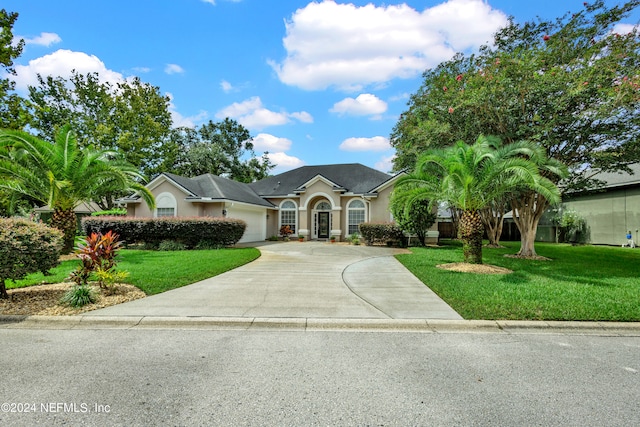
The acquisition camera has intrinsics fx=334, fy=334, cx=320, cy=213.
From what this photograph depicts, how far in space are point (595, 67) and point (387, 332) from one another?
1165 cm

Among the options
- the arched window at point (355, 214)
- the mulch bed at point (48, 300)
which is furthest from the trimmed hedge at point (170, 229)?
the mulch bed at point (48, 300)

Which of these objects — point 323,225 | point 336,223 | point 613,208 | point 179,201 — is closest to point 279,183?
point 323,225

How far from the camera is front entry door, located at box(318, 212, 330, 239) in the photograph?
2500 cm

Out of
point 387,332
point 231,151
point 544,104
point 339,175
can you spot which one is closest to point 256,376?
point 387,332

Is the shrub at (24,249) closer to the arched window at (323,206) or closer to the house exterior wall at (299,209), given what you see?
the house exterior wall at (299,209)

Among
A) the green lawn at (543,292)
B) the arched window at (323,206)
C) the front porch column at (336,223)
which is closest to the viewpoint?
the green lawn at (543,292)

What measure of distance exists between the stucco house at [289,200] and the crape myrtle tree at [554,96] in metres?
7.88

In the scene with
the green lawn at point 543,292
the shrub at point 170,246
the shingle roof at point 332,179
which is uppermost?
the shingle roof at point 332,179

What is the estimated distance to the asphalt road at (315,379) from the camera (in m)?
2.92

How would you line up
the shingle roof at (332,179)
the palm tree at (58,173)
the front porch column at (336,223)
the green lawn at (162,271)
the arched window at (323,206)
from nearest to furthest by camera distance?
the green lawn at (162,271)
the palm tree at (58,173)
the front porch column at (336,223)
the shingle roof at (332,179)
the arched window at (323,206)

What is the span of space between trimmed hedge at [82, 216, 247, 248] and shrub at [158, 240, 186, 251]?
1.17 ft

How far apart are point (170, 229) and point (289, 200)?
10.0 meters

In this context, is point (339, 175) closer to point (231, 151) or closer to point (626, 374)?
point (231, 151)

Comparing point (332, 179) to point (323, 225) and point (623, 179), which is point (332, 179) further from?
point (623, 179)
